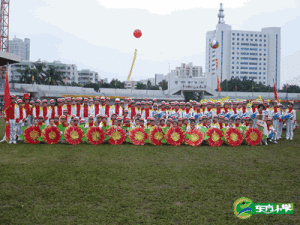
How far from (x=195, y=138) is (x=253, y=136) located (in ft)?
7.26

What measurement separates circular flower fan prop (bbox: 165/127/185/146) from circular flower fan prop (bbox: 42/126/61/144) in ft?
13.2

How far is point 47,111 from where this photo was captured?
994 centimetres

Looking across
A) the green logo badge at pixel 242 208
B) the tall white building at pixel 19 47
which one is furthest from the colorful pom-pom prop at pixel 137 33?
the tall white building at pixel 19 47

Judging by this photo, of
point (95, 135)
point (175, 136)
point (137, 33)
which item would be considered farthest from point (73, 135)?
point (137, 33)

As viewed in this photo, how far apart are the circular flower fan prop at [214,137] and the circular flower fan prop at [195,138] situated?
310 mm

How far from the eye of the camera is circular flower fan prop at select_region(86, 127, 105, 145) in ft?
28.6

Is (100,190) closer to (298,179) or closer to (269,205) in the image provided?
(269,205)

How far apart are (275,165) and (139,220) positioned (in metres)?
4.40

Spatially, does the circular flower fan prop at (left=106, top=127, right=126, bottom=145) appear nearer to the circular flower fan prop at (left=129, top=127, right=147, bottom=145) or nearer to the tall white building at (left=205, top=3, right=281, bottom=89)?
the circular flower fan prop at (left=129, top=127, right=147, bottom=145)

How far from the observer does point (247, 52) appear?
10325cm

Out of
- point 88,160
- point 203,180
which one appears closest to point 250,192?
point 203,180

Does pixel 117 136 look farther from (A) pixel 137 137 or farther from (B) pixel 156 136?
(B) pixel 156 136

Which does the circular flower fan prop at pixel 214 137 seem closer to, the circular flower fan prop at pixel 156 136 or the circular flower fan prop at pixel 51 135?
the circular flower fan prop at pixel 156 136

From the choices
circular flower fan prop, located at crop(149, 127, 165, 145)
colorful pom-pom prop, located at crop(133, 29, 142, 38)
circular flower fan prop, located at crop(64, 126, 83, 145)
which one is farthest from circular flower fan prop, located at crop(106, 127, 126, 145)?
colorful pom-pom prop, located at crop(133, 29, 142, 38)
